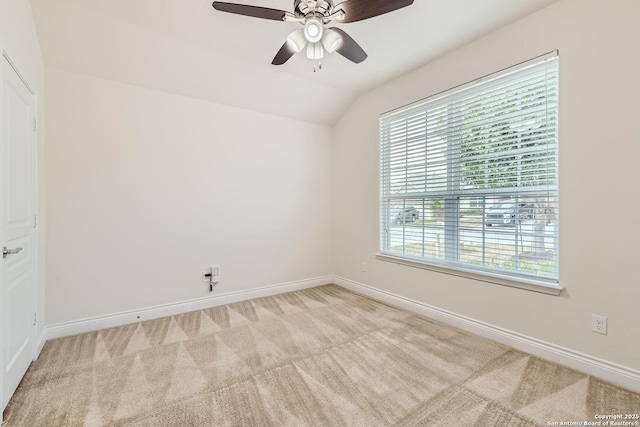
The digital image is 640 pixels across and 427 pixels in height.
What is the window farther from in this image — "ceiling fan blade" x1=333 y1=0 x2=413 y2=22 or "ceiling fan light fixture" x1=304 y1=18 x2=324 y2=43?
"ceiling fan light fixture" x1=304 y1=18 x2=324 y2=43

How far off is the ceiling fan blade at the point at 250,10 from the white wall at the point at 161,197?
67.9 inches

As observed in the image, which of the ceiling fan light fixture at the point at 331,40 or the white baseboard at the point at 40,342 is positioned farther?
the white baseboard at the point at 40,342

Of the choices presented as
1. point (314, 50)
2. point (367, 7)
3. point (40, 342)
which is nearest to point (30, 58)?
point (314, 50)

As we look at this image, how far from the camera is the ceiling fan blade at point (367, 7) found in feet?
5.53

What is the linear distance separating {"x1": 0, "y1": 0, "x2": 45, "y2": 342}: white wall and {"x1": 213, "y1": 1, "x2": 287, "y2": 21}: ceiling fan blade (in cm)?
126

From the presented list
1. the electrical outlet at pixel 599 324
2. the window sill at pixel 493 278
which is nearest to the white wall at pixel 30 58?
the window sill at pixel 493 278

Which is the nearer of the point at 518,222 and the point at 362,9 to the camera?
the point at 362,9

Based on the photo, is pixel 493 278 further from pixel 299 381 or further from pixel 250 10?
pixel 250 10

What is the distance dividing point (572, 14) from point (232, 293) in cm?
419

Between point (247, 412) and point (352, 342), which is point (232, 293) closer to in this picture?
point (352, 342)

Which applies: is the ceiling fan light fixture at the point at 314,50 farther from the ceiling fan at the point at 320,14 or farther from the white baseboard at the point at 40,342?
the white baseboard at the point at 40,342

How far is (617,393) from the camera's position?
1.79 meters

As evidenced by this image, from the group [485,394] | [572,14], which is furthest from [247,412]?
[572,14]

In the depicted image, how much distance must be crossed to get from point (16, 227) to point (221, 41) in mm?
2221
